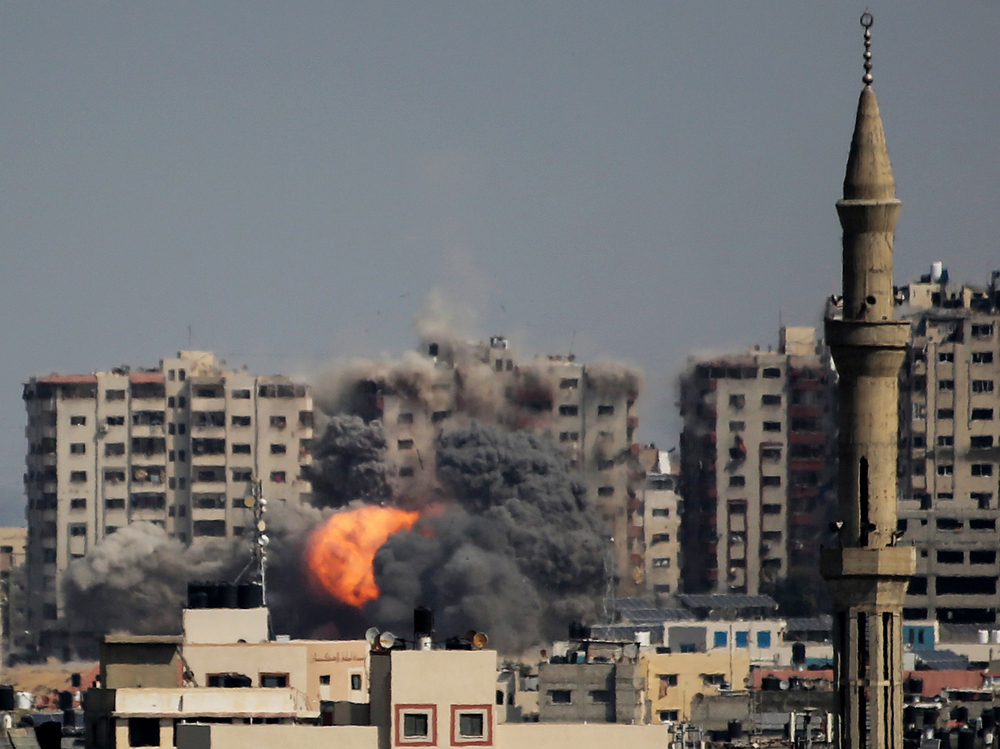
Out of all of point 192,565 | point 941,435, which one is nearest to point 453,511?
point 192,565

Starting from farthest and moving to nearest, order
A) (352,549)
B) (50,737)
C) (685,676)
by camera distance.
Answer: (352,549) < (685,676) < (50,737)

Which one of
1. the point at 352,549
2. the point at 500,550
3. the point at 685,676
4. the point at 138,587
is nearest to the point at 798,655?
the point at 685,676

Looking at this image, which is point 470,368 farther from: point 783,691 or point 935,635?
point 783,691

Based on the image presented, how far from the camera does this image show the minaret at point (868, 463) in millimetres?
46344

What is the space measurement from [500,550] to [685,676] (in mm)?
43490

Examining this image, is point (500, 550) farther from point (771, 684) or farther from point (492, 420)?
point (771, 684)

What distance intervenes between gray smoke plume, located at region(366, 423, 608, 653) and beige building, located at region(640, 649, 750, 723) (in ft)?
85.8

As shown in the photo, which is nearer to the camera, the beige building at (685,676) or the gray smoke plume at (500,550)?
the beige building at (685,676)

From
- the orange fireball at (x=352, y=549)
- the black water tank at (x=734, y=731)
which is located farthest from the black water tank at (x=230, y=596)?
the orange fireball at (x=352, y=549)

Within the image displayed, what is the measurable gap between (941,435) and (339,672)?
124144mm

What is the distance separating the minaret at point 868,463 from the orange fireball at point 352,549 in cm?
13174

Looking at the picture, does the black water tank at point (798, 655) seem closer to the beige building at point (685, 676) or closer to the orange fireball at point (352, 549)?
the beige building at point (685, 676)

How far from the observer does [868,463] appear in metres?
47.6

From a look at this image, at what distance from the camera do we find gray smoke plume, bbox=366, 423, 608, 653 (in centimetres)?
17062
